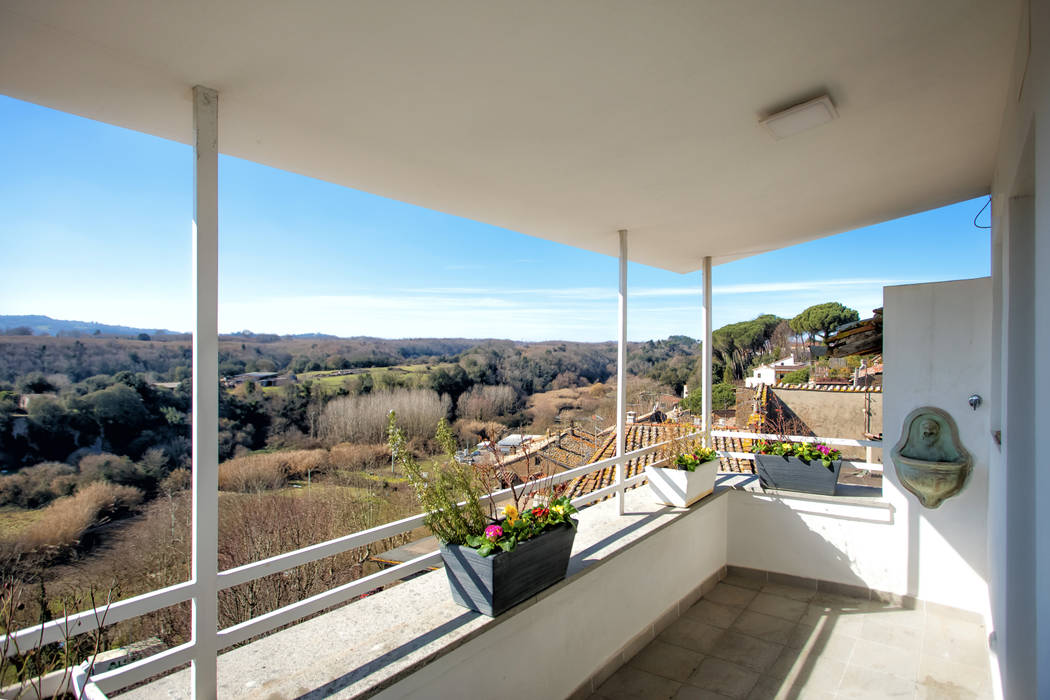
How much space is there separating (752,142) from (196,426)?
2.25 meters

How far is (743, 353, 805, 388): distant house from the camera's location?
12.3 m

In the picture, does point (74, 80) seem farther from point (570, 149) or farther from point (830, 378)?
point (830, 378)

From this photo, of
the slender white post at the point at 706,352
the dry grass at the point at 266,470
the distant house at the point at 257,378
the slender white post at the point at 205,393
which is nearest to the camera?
the slender white post at the point at 205,393

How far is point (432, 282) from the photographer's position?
69.2ft

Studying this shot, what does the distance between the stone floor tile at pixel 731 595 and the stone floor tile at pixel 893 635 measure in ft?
2.19

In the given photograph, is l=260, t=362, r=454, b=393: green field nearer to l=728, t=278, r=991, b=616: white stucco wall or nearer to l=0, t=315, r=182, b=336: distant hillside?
l=0, t=315, r=182, b=336: distant hillside

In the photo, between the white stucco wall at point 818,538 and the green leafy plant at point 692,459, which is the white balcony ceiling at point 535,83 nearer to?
the green leafy plant at point 692,459

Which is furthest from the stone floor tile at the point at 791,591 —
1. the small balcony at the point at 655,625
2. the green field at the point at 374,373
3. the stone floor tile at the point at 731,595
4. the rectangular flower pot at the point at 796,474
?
the green field at the point at 374,373

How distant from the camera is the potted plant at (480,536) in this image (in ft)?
6.35

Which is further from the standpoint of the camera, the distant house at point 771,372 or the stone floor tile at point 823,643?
the distant house at point 771,372

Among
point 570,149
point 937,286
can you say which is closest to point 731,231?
point 937,286

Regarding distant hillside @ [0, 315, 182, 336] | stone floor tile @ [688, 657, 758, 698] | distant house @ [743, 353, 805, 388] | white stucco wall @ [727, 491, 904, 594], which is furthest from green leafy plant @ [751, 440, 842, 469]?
distant house @ [743, 353, 805, 388]

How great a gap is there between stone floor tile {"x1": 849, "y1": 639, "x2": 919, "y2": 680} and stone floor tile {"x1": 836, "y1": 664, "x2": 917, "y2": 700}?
0.06 metres

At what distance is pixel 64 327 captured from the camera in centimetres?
476
